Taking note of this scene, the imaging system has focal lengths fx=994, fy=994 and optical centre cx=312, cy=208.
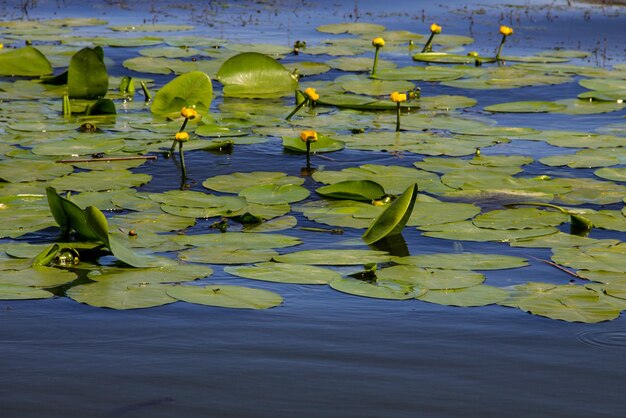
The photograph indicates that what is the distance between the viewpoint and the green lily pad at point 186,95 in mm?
4559

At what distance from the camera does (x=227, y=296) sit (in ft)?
8.21

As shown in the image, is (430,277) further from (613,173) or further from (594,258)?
(613,173)

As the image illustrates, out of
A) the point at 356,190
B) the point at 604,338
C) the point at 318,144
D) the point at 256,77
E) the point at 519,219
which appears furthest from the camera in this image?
the point at 256,77

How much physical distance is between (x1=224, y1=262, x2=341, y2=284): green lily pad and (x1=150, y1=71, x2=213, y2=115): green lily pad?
1952 mm

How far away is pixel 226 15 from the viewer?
7797 millimetres

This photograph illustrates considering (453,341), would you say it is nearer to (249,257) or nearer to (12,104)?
(249,257)

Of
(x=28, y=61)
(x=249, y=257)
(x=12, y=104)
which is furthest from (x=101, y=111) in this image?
(x=249, y=257)

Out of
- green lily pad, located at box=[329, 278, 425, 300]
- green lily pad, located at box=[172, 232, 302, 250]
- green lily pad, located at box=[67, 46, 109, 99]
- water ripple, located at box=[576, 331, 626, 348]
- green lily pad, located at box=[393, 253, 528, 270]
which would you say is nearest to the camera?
water ripple, located at box=[576, 331, 626, 348]

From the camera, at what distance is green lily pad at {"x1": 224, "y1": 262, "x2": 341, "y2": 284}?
2.63 m

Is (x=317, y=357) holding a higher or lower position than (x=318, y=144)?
lower

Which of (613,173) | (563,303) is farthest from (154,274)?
(613,173)

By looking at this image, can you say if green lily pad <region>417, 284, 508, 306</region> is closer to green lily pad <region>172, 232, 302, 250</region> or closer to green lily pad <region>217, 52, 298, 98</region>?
green lily pad <region>172, 232, 302, 250</region>

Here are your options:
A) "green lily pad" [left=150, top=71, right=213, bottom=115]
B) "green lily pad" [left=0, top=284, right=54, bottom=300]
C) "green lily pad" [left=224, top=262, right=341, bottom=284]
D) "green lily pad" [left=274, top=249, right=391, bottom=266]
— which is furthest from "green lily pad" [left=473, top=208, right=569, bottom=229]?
"green lily pad" [left=150, top=71, right=213, bottom=115]

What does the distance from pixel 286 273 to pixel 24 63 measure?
316 cm
